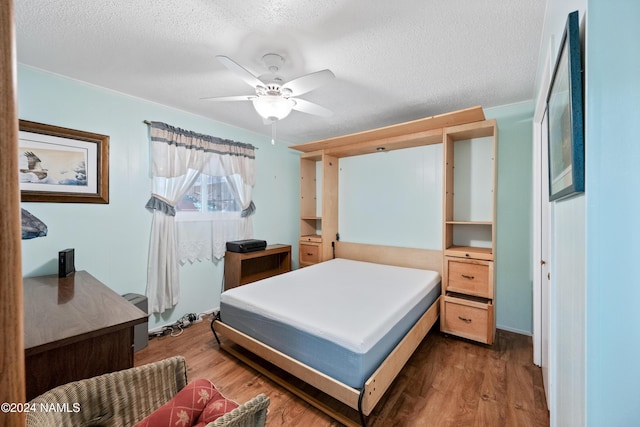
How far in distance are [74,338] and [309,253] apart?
2.93 m

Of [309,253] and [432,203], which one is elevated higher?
[432,203]

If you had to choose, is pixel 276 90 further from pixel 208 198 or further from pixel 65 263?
pixel 65 263

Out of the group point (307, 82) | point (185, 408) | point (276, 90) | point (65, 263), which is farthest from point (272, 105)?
point (65, 263)

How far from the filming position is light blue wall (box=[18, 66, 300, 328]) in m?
2.06

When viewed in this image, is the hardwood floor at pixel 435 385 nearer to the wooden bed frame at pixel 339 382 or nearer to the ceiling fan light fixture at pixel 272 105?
the wooden bed frame at pixel 339 382

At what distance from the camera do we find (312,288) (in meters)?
2.32

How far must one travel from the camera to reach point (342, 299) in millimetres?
2051

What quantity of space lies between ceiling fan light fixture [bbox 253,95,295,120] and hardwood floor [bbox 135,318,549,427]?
1979mm

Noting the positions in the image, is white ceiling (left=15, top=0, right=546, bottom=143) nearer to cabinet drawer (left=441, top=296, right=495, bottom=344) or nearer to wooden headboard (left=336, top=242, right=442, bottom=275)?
wooden headboard (left=336, top=242, right=442, bottom=275)

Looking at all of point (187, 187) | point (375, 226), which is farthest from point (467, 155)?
point (187, 187)

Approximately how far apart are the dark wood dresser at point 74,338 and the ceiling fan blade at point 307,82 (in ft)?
5.05

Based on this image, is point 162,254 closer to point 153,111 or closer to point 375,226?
point 153,111

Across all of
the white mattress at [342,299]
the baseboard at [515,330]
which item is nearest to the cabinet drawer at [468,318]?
the white mattress at [342,299]

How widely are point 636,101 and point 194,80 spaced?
8.41 feet
